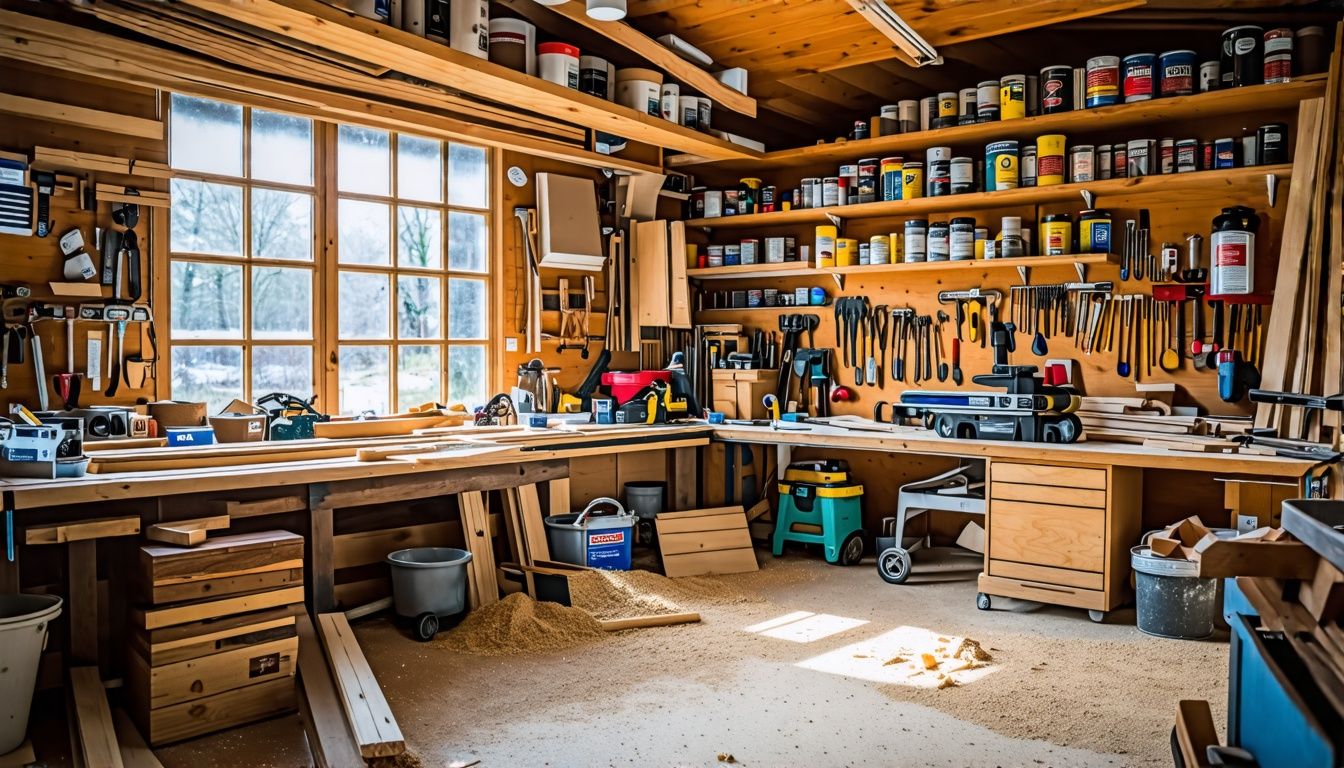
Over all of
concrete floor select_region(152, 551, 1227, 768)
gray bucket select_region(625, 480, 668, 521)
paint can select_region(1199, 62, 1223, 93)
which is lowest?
concrete floor select_region(152, 551, 1227, 768)

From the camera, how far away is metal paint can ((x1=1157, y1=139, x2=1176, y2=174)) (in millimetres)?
4684

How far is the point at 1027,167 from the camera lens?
5059 millimetres

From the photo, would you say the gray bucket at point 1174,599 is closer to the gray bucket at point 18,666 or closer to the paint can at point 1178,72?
the paint can at point 1178,72

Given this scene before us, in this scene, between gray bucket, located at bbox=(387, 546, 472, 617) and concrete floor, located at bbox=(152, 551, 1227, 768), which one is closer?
concrete floor, located at bbox=(152, 551, 1227, 768)

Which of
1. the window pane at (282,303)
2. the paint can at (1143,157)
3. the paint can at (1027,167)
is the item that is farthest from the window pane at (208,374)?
the paint can at (1143,157)

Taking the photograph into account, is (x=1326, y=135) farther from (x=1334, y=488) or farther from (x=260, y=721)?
(x=260, y=721)

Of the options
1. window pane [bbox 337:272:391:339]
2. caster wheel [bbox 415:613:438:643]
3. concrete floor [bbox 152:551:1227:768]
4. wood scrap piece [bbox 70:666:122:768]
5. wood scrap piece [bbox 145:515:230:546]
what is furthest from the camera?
window pane [bbox 337:272:391:339]

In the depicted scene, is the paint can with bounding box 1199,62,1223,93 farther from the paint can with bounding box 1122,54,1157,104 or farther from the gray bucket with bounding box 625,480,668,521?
the gray bucket with bounding box 625,480,668,521

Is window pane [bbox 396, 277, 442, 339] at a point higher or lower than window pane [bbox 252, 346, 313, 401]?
higher

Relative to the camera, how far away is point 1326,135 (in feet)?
13.5

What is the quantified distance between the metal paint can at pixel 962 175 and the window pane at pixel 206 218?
148 inches

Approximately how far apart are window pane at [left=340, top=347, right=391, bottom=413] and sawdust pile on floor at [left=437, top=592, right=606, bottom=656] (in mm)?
1455

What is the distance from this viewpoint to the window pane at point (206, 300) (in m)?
4.40

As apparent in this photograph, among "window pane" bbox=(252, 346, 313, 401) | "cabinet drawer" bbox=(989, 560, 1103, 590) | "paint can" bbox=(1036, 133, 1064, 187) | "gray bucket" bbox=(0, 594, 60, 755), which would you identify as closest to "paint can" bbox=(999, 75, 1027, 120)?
"paint can" bbox=(1036, 133, 1064, 187)
